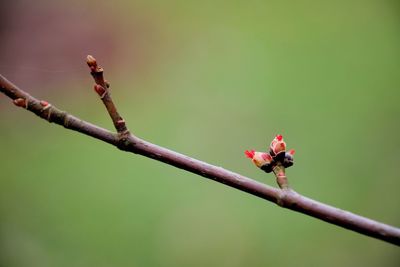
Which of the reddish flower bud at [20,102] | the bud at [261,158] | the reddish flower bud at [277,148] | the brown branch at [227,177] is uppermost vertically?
the reddish flower bud at [277,148]

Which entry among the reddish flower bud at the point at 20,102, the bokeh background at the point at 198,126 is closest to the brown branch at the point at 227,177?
the reddish flower bud at the point at 20,102

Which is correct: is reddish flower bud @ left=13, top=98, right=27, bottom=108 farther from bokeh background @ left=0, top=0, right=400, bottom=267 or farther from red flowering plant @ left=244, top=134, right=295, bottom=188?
bokeh background @ left=0, top=0, right=400, bottom=267

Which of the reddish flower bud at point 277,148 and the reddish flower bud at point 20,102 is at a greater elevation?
the reddish flower bud at point 277,148

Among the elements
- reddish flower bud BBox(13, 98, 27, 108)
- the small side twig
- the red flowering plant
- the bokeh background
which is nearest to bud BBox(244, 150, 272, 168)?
the red flowering plant

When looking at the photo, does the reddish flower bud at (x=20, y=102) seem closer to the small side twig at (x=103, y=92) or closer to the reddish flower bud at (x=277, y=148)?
the small side twig at (x=103, y=92)

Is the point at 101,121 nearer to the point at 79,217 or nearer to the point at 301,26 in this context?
the point at 79,217

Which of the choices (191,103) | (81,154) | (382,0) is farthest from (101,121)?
(382,0)

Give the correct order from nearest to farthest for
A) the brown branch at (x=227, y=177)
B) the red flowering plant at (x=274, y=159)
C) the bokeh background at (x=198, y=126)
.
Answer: the brown branch at (x=227, y=177)
the red flowering plant at (x=274, y=159)
the bokeh background at (x=198, y=126)
